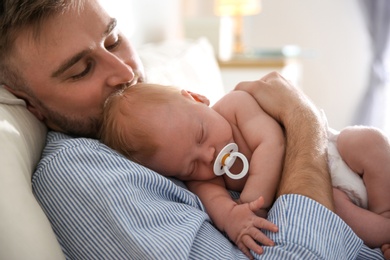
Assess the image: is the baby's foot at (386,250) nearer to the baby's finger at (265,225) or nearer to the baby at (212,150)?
the baby at (212,150)

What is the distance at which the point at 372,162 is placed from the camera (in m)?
1.14

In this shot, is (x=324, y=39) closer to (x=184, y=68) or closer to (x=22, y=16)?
(x=184, y=68)

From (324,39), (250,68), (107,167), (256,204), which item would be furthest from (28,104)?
(324,39)

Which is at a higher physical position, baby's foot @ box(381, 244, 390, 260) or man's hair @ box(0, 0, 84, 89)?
man's hair @ box(0, 0, 84, 89)

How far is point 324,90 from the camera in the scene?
4867 millimetres

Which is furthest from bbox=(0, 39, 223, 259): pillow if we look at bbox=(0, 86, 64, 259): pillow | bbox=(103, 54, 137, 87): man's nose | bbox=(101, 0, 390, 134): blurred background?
bbox=(101, 0, 390, 134): blurred background

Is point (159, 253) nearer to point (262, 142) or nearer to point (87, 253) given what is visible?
point (87, 253)

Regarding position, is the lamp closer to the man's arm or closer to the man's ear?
the man's arm

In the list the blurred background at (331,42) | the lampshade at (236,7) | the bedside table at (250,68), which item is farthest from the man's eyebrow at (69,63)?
the lampshade at (236,7)

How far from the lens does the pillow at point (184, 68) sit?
1858 mm

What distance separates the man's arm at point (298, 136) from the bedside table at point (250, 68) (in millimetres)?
1980

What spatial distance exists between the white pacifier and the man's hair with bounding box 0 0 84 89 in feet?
1.72

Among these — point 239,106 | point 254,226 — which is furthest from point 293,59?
point 254,226

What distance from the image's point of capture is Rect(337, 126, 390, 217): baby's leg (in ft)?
3.70
